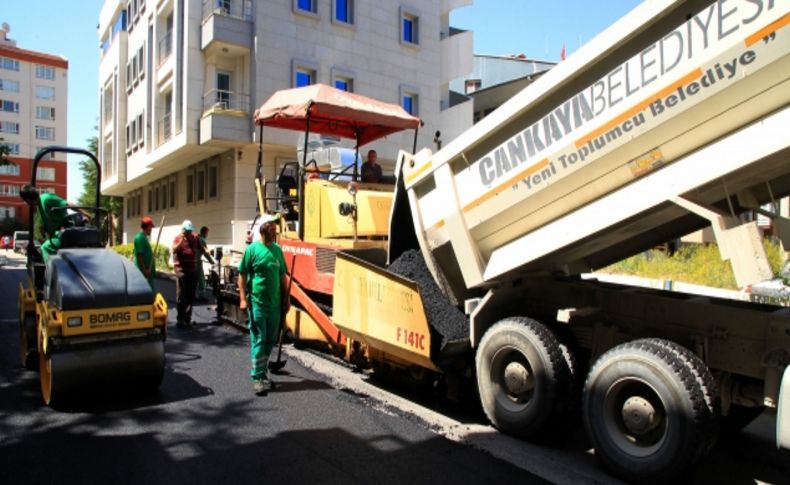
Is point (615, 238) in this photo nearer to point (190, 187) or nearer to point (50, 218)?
point (50, 218)

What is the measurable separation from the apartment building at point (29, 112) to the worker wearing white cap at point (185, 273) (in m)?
74.4

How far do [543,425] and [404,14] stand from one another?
22.4 meters

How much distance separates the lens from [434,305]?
16.5 ft

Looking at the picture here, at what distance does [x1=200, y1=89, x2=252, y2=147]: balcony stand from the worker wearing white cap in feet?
33.6

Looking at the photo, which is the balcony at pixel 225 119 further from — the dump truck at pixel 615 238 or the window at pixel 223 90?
the dump truck at pixel 615 238

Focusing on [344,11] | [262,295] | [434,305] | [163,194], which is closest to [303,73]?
[344,11]

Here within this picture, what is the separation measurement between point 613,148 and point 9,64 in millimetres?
90222

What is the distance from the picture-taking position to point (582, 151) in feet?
12.5

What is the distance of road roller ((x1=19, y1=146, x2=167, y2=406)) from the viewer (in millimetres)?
4766

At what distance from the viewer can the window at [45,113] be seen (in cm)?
7769

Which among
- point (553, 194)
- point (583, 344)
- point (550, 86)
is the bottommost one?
point (583, 344)

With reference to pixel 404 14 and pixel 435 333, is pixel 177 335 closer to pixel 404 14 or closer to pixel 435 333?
pixel 435 333

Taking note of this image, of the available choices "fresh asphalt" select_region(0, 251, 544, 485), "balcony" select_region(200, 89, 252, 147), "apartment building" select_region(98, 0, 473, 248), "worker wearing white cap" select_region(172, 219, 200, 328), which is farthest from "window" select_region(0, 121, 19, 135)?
"fresh asphalt" select_region(0, 251, 544, 485)

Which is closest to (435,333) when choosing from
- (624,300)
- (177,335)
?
(624,300)
